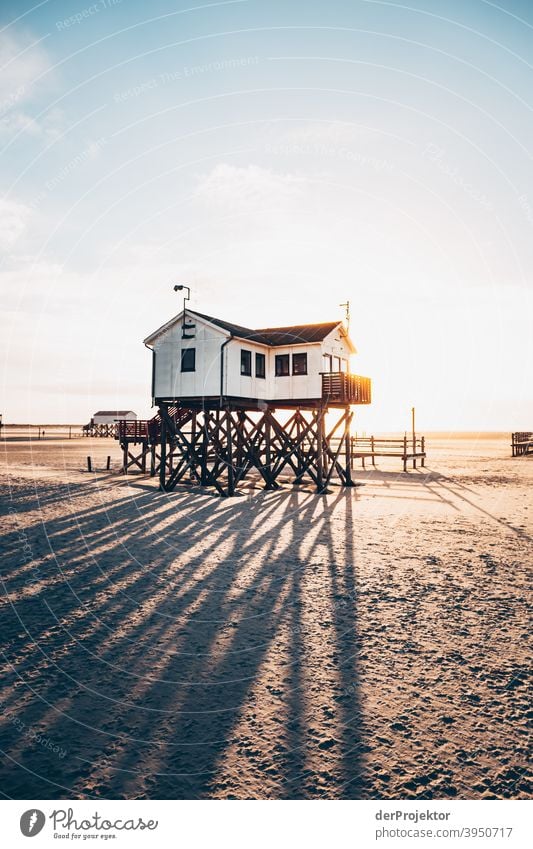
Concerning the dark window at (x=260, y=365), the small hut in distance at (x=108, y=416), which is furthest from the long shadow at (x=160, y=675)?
the small hut in distance at (x=108, y=416)

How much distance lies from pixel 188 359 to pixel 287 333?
628 cm

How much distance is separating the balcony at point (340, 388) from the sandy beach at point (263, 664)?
39.9 ft

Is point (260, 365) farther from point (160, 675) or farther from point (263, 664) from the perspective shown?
point (160, 675)

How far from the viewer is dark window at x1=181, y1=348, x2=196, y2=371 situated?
24.8m

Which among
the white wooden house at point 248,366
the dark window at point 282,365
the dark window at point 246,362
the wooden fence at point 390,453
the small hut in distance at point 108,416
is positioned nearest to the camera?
the white wooden house at point 248,366

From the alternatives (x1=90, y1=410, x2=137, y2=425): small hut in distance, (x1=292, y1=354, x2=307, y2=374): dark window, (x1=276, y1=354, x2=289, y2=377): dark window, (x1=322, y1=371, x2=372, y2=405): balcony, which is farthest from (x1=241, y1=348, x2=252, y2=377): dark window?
(x1=90, y1=410, x2=137, y2=425): small hut in distance

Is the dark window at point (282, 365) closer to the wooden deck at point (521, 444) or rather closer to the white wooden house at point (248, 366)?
the white wooden house at point (248, 366)

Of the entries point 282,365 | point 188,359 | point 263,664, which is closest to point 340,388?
point 282,365

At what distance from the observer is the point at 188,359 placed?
25.0 metres

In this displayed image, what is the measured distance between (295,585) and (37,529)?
8.84 meters

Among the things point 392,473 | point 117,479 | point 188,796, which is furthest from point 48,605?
point 392,473

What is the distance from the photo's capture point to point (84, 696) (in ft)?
18.5

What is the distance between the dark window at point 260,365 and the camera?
1032 inches

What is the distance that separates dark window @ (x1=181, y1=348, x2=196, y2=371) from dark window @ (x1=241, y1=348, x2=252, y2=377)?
7.85ft
